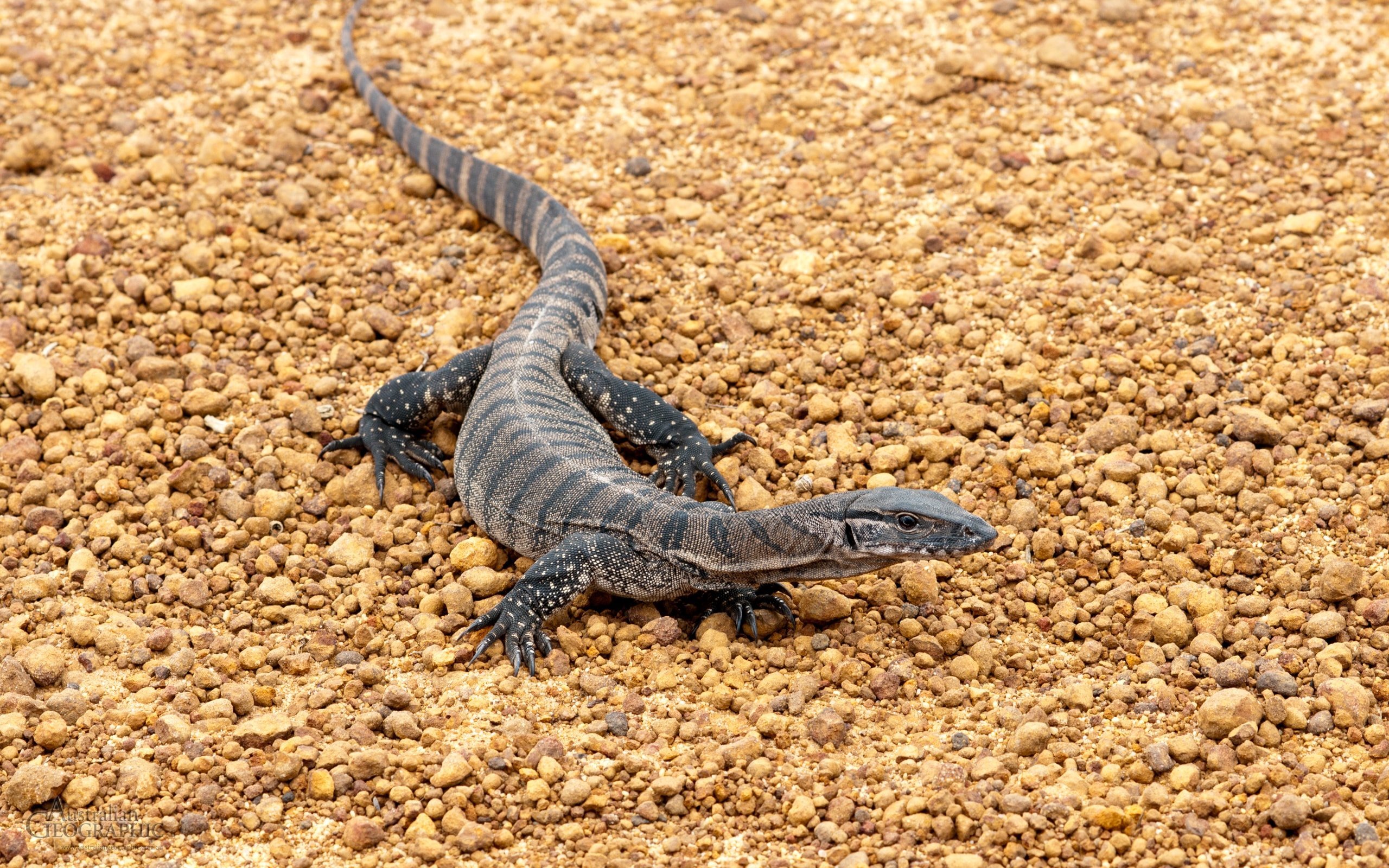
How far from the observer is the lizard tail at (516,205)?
870 cm

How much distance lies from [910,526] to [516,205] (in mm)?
4359

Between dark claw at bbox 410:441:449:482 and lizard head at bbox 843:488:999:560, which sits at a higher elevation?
lizard head at bbox 843:488:999:560

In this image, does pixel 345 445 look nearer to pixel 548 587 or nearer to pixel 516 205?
pixel 548 587

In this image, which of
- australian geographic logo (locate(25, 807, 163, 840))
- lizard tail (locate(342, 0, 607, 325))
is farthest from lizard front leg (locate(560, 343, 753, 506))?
australian geographic logo (locate(25, 807, 163, 840))

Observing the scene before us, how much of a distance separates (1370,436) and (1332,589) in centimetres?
126

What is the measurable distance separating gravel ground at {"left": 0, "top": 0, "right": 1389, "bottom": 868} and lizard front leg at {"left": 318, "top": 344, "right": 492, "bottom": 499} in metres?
0.15

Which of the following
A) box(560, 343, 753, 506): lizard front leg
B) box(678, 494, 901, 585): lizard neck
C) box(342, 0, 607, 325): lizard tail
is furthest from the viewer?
box(342, 0, 607, 325): lizard tail

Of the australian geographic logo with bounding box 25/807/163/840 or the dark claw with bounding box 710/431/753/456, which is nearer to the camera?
the australian geographic logo with bounding box 25/807/163/840

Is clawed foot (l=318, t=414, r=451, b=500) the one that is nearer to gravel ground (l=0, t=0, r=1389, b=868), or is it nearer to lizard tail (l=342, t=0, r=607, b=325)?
gravel ground (l=0, t=0, r=1389, b=868)

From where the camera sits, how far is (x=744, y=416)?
8.12m

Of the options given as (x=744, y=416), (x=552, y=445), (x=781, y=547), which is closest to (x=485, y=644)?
(x=552, y=445)

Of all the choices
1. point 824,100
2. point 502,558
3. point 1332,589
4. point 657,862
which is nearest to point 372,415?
point 502,558

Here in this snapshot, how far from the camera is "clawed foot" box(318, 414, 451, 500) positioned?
25.8 ft

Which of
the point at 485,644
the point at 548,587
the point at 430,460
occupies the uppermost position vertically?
the point at 548,587
